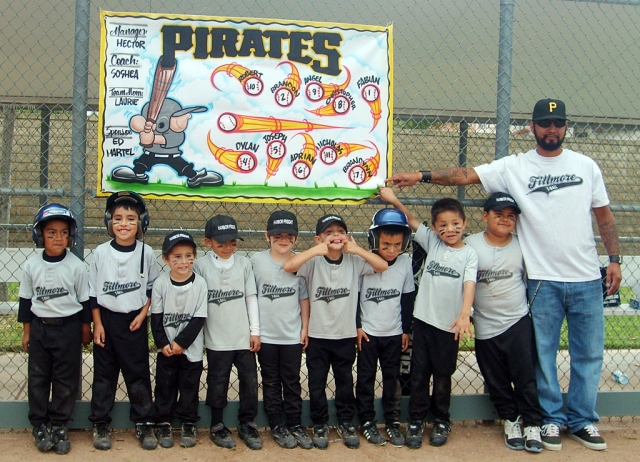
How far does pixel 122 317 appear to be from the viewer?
3.63m

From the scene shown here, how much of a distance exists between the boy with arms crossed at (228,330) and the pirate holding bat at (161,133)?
471 mm

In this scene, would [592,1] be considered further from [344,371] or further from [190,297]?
[190,297]

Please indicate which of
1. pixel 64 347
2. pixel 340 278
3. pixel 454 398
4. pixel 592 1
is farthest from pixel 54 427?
pixel 592 1

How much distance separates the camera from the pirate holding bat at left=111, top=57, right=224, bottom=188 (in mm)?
3885

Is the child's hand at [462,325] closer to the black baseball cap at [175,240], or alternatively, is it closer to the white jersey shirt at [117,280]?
the black baseball cap at [175,240]

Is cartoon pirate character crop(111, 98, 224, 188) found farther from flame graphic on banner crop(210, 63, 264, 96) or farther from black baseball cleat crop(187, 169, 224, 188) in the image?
flame graphic on banner crop(210, 63, 264, 96)

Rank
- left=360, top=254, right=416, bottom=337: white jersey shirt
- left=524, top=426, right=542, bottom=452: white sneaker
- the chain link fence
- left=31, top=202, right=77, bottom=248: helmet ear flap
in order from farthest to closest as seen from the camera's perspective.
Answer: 1. the chain link fence
2. left=360, top=254, right=416, bottom=337: white jersey shirt
3. left=524, top=426, right=542, bottom=452: white sneaker
4. left=31, top=202, right=77, bottom=248: helmet ear flap

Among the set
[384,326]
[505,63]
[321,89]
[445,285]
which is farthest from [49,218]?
[505,63]

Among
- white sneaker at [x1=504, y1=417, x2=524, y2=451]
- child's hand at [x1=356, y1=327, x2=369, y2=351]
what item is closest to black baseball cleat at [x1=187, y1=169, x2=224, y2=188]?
child's hand at [x1=356, y1=327, x2=369, y2=351]

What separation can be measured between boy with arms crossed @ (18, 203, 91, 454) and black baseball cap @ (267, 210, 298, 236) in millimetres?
1145

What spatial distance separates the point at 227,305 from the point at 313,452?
40.0 inches

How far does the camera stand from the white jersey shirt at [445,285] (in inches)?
149

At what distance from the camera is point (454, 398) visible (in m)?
4.11

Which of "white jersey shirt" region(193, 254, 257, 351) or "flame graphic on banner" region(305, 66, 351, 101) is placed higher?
"flame graphic on banner" region(305, 66, 351, 101)
